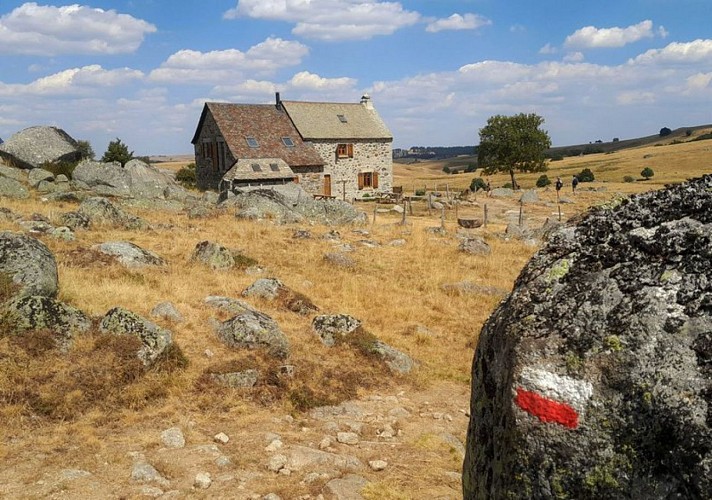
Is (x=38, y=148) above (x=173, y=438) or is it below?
above

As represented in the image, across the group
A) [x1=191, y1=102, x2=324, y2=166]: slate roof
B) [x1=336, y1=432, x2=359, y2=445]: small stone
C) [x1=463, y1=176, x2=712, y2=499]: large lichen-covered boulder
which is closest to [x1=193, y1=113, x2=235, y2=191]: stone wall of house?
[x1=191, y1=102, x2=324, y2=166]: slate roof

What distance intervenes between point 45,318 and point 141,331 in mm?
1796

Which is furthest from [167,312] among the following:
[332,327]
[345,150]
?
[345,150]

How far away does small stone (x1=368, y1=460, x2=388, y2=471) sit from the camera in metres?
7.77

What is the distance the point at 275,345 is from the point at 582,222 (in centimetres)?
882

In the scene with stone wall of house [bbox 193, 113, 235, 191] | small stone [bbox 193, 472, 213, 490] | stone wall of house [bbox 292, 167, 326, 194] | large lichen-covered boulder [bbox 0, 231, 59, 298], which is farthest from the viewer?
stone wall of house [bbox 292, 167, 326, 194]

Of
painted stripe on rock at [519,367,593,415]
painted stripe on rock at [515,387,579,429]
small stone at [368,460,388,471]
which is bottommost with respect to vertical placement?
small stone at [368,460,388,471]

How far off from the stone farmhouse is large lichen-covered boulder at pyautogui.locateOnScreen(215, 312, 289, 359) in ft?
102

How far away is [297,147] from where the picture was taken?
48281mm

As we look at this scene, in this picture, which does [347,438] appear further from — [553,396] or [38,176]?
[38,176]

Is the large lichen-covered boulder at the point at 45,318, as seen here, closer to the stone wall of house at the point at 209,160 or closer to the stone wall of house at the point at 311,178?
the stone wall of house at the point at 209,160

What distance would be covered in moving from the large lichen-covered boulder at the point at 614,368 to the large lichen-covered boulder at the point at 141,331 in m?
8.21

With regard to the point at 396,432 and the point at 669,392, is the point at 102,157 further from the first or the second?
the point at 669,392

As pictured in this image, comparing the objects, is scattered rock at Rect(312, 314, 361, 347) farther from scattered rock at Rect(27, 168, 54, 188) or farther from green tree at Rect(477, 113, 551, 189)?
green tree at Rect(477, 113, 551, 189)
